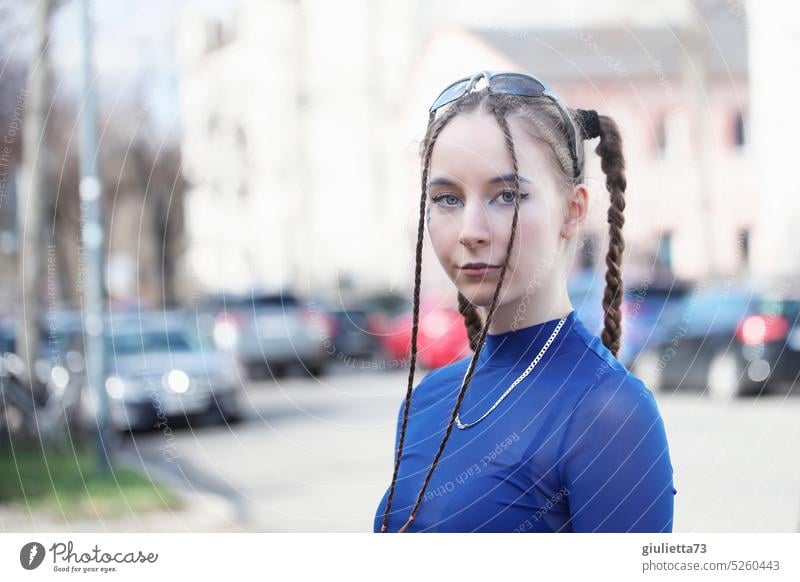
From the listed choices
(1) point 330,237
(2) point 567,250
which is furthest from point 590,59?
(1) point 330,237

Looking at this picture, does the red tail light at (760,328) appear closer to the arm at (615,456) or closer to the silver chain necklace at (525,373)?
the silver chain necklace at (525,373)

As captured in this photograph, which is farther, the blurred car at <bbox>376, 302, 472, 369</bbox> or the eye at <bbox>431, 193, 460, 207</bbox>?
the blurred car at <bbox>376, 302, 472, 369</bbox>

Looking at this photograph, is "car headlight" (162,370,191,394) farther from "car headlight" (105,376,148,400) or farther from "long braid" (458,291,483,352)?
"long braid" (458,291,483,352)

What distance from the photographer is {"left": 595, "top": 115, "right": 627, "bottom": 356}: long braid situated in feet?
5.49

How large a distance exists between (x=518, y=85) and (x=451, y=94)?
10cm

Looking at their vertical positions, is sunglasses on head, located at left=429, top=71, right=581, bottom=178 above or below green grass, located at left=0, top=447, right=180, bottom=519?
above

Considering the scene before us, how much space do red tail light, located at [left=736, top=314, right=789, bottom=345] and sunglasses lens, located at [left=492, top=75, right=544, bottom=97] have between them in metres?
5.68

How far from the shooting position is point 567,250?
1757 mm

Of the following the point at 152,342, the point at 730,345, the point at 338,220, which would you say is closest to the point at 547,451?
the point at 730,345

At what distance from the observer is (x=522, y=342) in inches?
65.7

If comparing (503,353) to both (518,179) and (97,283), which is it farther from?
(97,283)
